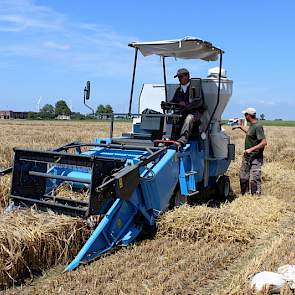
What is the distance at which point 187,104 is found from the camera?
781 centimetres

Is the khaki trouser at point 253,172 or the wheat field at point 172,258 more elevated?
the khaki trouser at point 253,172

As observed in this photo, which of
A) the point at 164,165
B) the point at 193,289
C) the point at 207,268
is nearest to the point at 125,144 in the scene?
the point at 164,165

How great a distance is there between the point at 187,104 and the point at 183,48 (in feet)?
3.45

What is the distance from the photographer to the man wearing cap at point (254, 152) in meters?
8.95

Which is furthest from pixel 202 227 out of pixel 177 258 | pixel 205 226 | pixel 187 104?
pixel 187 104

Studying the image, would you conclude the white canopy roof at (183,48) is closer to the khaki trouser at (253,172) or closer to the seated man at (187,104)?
the seated man at (187,104)

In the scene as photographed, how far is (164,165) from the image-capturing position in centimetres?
630

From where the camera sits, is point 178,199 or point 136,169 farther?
point 178,199

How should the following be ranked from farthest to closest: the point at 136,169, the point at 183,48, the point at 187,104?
the point at 183,48 < the point at 187,104 < the point at 136,169

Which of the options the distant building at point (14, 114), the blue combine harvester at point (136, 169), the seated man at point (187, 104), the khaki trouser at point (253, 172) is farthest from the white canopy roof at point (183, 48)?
the distant building at point (14, 114)

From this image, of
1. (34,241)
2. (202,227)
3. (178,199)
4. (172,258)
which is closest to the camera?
(34,241)

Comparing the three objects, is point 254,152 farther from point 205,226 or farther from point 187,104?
point 205,226

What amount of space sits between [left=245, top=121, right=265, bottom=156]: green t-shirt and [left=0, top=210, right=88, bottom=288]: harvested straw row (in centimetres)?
458

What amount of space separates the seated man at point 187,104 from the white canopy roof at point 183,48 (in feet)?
1.49
